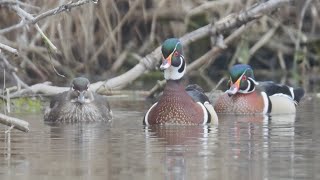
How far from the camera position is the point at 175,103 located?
12586 mm

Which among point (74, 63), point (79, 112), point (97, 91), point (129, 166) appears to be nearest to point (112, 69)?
point (74, 63)

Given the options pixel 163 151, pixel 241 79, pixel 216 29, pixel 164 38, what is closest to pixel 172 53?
pixel 216 29

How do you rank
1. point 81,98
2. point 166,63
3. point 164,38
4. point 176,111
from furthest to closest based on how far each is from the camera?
point 164,38 < point 81,98 < point 166,63 < point 176,111

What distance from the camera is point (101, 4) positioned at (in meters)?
18.3

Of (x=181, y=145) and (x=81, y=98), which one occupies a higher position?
(x=81, y=98)

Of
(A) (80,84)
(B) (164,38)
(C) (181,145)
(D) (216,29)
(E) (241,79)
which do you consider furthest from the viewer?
(B) (164,38)

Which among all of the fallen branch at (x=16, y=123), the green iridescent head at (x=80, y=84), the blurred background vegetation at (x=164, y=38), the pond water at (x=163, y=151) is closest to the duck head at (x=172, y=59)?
the pond water at (x=163, y=151)

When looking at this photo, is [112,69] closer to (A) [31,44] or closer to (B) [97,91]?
(A) [31,44]

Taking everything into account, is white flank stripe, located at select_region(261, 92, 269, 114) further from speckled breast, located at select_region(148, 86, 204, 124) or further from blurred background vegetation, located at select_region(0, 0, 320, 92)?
blurred background vegetation, located at select_region(0, 0, 320, 92)

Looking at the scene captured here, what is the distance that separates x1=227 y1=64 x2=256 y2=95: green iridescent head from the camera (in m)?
15.3

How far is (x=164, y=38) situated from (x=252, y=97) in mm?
5560

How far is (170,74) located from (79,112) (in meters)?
1.24

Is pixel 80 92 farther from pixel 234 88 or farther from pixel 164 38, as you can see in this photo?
pixel 164 38

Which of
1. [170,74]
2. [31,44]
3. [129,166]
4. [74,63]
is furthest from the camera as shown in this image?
[74,63]
